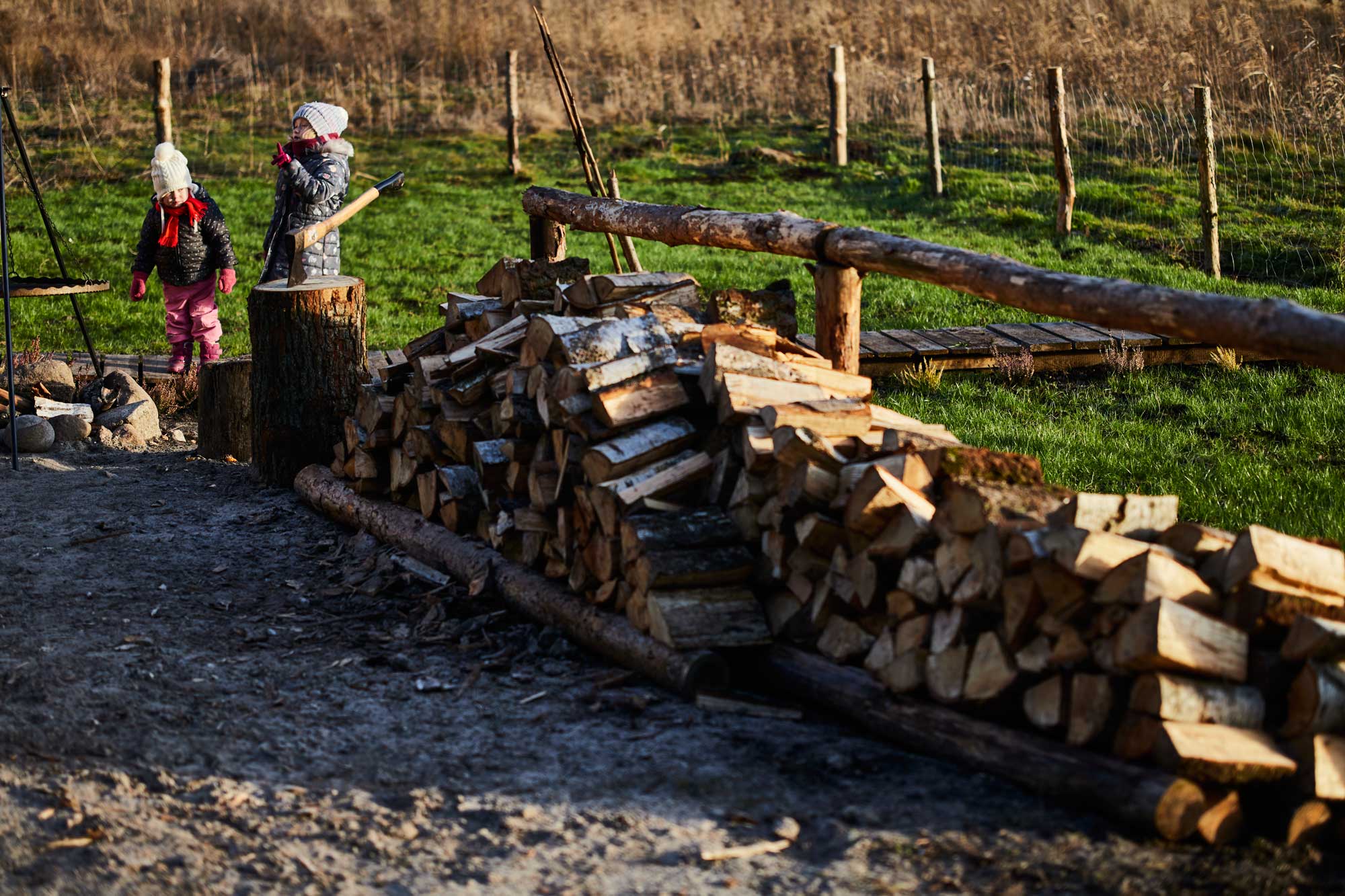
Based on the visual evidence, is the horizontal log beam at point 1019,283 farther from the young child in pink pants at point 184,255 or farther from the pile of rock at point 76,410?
the young child in pink pants at point 184,255

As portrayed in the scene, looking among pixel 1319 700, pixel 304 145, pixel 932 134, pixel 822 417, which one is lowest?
Answer: pixel 1319 700

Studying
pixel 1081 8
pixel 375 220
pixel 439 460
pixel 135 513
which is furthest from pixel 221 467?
pixel 1081 8

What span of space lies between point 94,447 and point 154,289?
4.55 meters

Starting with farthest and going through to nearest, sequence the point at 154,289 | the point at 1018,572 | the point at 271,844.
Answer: the point at 154,289 → the point at 1018,572 → the point at 271,844

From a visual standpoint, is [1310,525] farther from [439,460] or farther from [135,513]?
[135,513]

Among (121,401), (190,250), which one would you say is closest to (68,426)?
(121,401)

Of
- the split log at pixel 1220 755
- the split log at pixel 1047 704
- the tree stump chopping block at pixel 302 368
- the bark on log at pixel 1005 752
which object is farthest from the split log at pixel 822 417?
the tree stump chopping block at pixel 302 368

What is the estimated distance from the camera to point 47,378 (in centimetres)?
762

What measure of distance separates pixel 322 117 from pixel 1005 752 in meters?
6.31

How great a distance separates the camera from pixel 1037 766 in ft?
9.93

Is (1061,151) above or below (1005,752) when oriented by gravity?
→ above

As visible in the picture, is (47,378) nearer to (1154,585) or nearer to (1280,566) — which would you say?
(1154,585)

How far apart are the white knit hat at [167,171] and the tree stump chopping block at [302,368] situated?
7.79 ft

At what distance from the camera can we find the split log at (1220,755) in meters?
2.73
